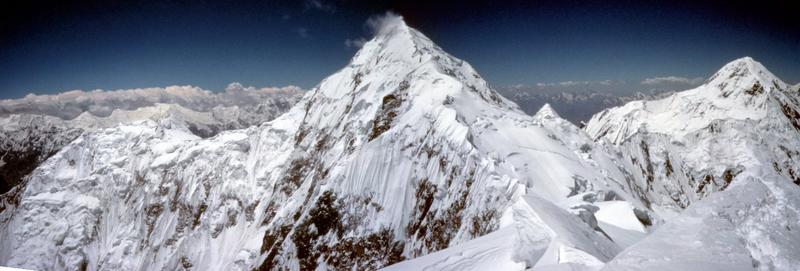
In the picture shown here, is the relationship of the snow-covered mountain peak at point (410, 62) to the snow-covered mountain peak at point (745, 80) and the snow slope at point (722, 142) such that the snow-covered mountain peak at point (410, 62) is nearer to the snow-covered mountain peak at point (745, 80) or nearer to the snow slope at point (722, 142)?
the snow slope at point (722, 142)

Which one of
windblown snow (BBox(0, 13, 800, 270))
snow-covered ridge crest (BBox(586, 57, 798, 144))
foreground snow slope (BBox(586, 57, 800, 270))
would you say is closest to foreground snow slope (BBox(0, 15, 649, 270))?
windblown snow (BBox(0, 13, 800, 270))

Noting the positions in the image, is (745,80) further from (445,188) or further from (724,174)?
(445,188)

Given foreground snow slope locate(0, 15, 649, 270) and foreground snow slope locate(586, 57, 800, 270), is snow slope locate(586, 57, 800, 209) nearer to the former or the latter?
foreground snow slope locate(586, 57, 800, 270)

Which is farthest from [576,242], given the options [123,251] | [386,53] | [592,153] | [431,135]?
[123,251]

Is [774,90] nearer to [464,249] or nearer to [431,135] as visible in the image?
[431,135]

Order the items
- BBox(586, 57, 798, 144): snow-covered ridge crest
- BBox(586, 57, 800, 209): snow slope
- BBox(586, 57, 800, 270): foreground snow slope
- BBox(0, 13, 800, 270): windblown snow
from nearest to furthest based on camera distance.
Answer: BBox(586, 57, 800, 270): foreground snow slope, BBox(0, 13, 800, 270): windblown snow, BBox(586, 57, 800, 209): snow slope, BBox(586, 57, 798, 144): snow-covered ridge crest
